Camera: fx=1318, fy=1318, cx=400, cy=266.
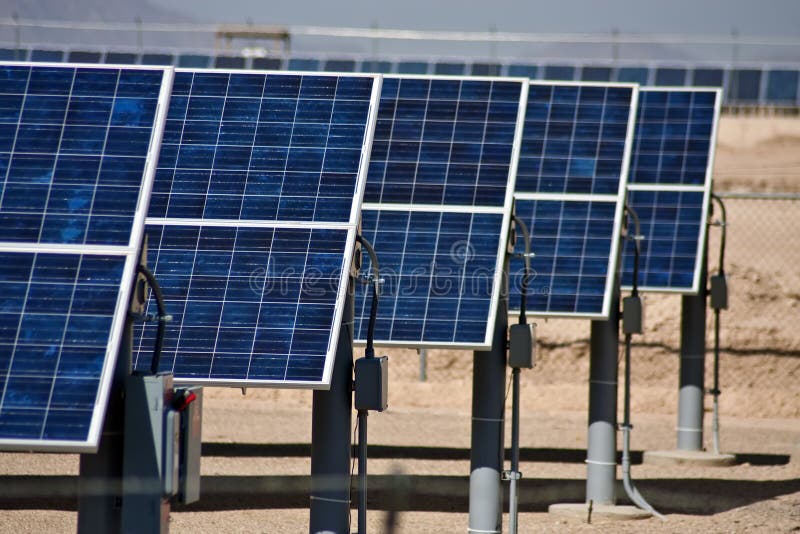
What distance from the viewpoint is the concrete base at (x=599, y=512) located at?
1359 centimetres

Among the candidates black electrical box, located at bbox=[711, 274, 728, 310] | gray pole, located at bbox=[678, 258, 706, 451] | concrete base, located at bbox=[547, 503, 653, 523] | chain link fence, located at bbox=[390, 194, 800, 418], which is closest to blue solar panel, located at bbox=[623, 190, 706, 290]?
gray pole, located at bbox=[678, 258, 706, 451]

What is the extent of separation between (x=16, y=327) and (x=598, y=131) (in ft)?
Answer: 30.6

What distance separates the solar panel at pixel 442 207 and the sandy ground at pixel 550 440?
6.94ft

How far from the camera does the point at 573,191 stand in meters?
14.5

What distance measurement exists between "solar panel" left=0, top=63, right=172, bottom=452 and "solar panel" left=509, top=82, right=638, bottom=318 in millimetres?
6244

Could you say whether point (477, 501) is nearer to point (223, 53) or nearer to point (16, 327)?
point (16, 327)

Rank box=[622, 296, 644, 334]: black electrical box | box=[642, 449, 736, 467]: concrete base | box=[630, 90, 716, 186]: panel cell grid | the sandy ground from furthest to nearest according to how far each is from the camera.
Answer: box=[642, 449, 736, 467]: concrete base → box=[630, 90, 716, 186]: panel cell grid → box=[622, 296, 644, 334]: black electrical box → the sandy ground

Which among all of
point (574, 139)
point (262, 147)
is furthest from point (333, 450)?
point (574, 139)

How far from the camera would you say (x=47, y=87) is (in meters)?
8.25

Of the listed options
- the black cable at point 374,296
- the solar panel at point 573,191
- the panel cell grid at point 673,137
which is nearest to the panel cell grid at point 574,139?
the solar panel at point 573,191

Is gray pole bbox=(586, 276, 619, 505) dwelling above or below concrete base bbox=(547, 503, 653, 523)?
above

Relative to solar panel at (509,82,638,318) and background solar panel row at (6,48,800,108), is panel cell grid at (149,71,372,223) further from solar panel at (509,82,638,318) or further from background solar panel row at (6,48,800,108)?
background solar panel row at (6,48,800,108)

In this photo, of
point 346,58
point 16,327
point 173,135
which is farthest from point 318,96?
point 346,58

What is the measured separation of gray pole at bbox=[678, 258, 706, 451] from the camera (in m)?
18.0
